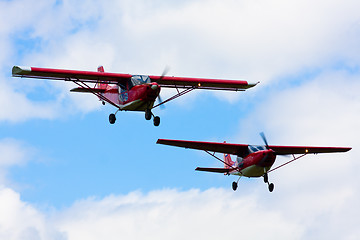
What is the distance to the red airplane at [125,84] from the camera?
130 ft

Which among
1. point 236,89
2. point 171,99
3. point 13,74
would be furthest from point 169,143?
point 13,74

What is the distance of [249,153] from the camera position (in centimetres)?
4628

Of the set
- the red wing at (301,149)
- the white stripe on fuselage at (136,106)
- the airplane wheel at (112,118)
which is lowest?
the red wing at (301,149)

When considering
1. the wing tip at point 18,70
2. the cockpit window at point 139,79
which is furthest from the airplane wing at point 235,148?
the wing tip at point 18,70

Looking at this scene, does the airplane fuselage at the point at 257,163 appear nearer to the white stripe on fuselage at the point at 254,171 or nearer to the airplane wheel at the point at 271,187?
the white stripe on fuselage at the point at 254,171

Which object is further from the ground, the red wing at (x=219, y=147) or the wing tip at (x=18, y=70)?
the wing tip at (x=18, y=70)

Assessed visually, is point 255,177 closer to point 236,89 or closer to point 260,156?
point 260,156

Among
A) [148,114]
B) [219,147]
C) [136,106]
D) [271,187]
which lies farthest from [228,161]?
[136,106]

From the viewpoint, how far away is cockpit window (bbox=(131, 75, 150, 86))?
40.7 m

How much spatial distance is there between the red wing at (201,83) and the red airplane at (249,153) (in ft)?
11.8

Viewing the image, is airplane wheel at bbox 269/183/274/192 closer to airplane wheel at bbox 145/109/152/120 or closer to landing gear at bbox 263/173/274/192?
landing gear at bbox 263/173/274/192

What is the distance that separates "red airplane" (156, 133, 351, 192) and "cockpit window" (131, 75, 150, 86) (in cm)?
450

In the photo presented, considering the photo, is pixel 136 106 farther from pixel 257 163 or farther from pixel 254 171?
pixel 254 171

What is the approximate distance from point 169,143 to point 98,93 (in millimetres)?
5393
